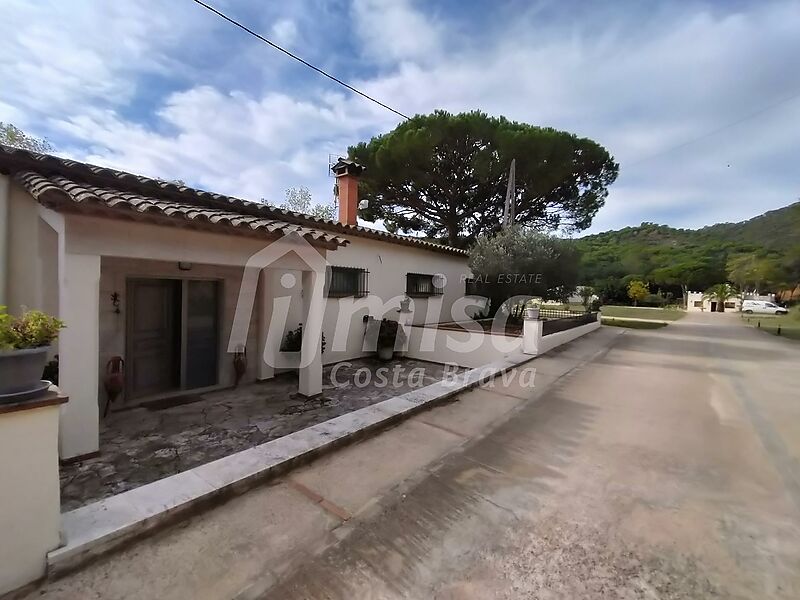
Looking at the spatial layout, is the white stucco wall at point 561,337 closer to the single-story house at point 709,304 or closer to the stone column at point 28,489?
the stone column at point 28,489

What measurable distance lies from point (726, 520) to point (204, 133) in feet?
47.7

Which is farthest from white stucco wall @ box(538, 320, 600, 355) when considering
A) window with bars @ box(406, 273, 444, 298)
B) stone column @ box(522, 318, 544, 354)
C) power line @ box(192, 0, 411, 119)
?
power line @ box(192, 0, 411, 119)

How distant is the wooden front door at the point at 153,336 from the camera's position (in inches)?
230

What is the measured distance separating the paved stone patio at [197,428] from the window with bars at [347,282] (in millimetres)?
2372


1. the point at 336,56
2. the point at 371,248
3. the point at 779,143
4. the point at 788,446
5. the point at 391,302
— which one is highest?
the point at 336,56

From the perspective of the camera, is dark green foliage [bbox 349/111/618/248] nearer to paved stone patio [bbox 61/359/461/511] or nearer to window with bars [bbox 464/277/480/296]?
window with bars [bbox 464/277/480/296]

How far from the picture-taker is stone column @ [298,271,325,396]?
6.24m

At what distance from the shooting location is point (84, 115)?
988 centimetres

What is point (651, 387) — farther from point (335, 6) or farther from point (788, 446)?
point (335, 6)

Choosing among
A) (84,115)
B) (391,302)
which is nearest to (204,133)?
(84,115)

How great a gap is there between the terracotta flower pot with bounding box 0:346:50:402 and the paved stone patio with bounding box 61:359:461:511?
169 centimetres

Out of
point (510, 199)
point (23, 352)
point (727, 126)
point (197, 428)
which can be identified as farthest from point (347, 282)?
Result: point (727, 126)

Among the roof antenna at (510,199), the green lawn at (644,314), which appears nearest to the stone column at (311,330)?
the roof antenna at (510,199)

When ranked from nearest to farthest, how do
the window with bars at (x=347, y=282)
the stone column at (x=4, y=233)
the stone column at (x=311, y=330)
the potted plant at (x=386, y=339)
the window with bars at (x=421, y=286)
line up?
the stone column at (x=4, y=233) < the stone column at (x=311, y=330) < the window with bars at (x=347, y=282) < the potted plant at (x=386, y=339) < the window with bars at (x=421, y=286)
